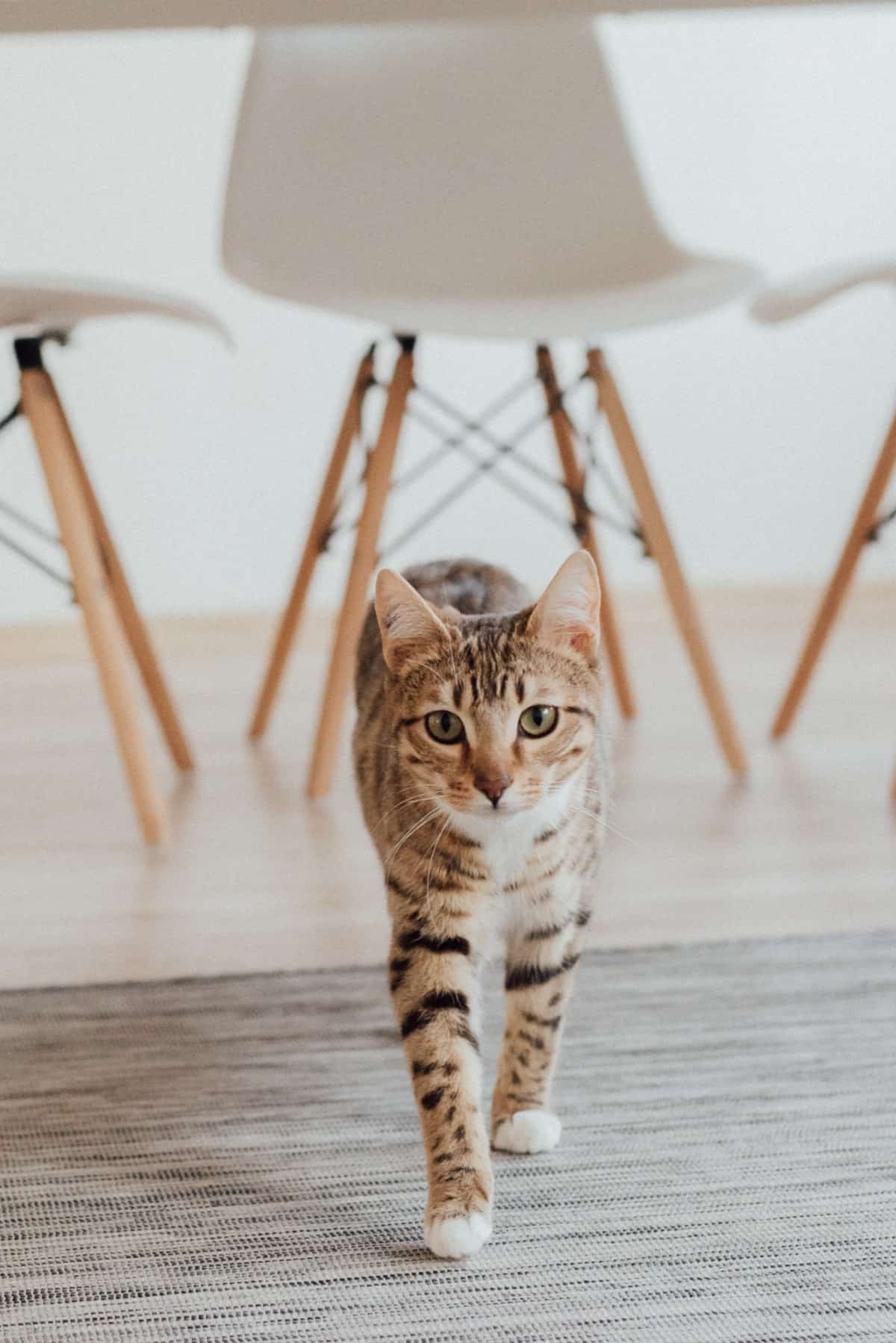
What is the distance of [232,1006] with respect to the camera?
4.67 feet

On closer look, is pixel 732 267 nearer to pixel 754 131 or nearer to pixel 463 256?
pixel 463 256

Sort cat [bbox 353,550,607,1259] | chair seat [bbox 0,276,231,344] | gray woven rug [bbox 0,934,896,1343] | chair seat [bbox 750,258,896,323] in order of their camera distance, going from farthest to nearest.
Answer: chair seat [bbox 750,258,896,323] < chair seat [bbox 0,276,231,344] < cat [bbox 353,550,607,1259] < gray woven rug [bbox 0,934,896,1343]

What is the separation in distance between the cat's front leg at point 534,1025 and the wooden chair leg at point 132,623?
1.03 m

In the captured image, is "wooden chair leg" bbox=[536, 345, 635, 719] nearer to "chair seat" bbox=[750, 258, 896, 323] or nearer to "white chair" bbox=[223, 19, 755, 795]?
"white chair" bbox=[223, 19, 755, 795]

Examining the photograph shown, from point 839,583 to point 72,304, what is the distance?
1.05m

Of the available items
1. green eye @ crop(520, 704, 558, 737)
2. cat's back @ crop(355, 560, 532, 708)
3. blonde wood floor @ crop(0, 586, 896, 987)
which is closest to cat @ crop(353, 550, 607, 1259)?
green eye @ crop(520, 704, 558, 737)

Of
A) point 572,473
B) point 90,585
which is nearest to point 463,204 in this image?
point 572,473

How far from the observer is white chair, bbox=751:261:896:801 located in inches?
75.6

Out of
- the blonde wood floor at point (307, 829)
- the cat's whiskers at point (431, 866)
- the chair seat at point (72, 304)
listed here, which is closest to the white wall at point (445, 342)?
the blonde wood floor at point (307, 829)

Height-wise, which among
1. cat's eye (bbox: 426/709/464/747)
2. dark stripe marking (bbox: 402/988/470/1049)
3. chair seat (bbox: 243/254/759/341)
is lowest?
dark stripe marking (bbox: 402/988/470/1049)

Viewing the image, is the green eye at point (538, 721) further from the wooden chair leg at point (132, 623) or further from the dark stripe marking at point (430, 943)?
the wooden chair leg at point (132, 623)

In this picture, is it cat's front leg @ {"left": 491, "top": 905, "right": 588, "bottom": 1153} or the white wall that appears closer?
cat's front leg @ {"left": 491, "top": 905, "right": 588, "bottom": 1153}

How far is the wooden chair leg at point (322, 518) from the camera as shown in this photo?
6.86ft

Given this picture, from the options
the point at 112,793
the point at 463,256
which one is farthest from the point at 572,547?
the point at 112,793
